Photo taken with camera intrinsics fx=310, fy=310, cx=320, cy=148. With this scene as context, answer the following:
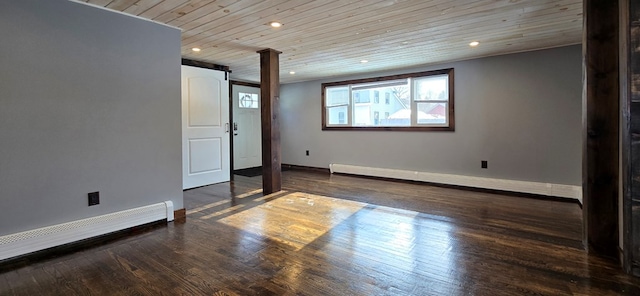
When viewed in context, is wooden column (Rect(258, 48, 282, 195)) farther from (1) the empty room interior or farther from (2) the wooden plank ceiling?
(2) the wooden plank ceiling

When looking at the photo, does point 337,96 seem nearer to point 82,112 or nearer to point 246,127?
point 246,127

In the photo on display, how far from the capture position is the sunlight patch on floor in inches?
108

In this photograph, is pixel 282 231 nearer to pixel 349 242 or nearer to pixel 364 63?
pixel 349 242

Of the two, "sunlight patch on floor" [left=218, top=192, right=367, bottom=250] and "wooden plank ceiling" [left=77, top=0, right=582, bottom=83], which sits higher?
"wooden plank ceiling" [left=77, top=0, right=582, bottom=83]

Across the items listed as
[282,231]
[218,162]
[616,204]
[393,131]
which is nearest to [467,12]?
[616,204]

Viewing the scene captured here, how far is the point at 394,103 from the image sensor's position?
5500mm

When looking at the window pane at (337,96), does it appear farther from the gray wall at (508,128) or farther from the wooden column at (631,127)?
the wooden column at (631,127)

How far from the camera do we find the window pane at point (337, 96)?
6.18m

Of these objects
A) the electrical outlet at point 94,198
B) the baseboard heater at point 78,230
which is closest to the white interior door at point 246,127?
the baseboard heater at point 78,230

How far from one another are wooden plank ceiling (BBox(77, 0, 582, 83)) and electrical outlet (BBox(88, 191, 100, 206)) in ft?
5.16

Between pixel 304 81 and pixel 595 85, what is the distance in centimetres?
516

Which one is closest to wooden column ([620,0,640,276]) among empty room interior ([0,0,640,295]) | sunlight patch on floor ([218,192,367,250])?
empty room interior ([0,0,640,295])

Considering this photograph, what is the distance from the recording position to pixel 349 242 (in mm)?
2551

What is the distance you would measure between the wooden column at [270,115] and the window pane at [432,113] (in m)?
2.44
